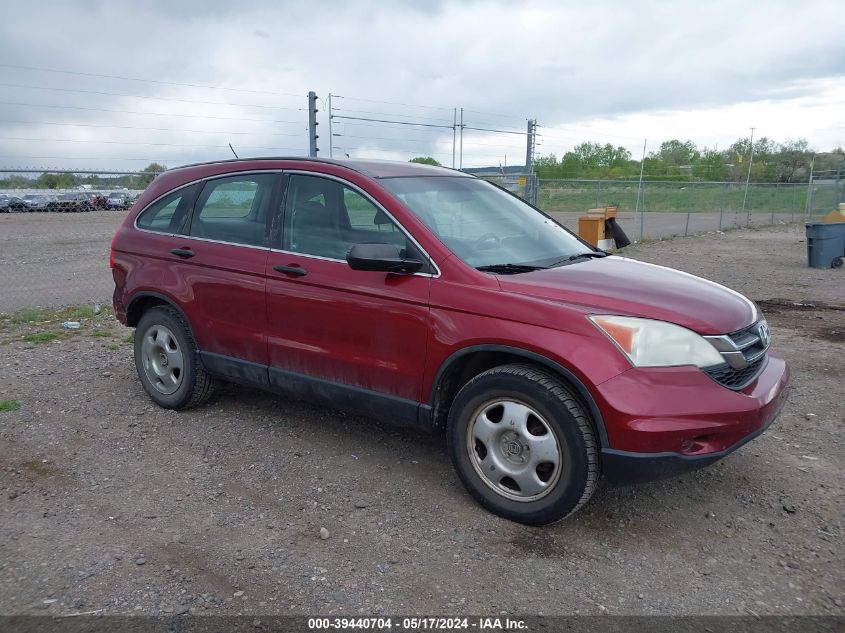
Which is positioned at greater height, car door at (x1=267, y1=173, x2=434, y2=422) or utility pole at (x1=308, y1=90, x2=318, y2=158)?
utility pole at (x1=308, y1=90, x2=318, y2=158)

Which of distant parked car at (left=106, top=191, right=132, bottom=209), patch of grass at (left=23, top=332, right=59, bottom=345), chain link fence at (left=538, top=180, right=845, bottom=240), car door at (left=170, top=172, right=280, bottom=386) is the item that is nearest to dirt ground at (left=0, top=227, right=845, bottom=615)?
car door at (left=170, top=172, right=280, bottom=386)

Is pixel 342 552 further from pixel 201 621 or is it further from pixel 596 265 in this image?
pixel 596 265

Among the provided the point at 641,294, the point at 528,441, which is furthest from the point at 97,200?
the point at 641,294

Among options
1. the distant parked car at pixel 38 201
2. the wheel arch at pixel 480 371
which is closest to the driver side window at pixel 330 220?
the wheel arch at pixel 480 371

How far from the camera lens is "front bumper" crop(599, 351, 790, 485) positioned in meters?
3.26

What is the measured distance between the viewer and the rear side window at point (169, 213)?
514cm

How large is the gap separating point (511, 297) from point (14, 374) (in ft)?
15.4

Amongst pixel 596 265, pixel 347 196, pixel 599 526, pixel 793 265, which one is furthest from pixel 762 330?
pixel 793 265

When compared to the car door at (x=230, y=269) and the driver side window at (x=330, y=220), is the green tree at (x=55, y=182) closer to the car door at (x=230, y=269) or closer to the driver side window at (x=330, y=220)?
the car door at (x=230, y=269)

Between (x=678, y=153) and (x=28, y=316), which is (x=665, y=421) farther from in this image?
(x=678, y=153)

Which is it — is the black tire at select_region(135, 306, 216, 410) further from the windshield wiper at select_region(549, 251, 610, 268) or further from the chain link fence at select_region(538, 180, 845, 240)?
the chain link fence at select_region(538, 180, 845, 240)

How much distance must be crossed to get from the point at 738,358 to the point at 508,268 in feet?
3.97

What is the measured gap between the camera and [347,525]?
3.67 metres

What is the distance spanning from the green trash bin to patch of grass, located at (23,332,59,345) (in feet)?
42.4
